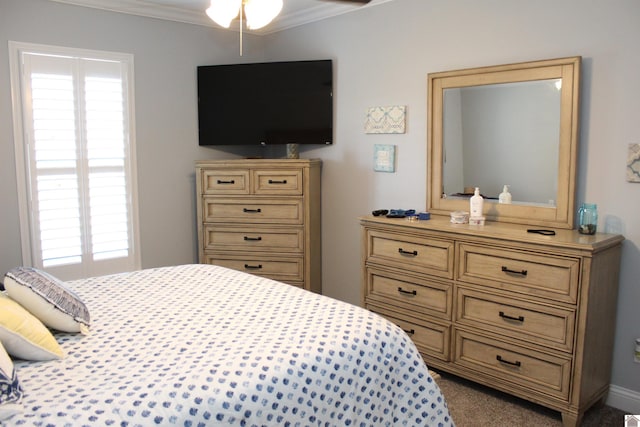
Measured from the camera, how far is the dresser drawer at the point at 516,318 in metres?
2.58

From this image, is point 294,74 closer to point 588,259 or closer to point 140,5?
point 140,5

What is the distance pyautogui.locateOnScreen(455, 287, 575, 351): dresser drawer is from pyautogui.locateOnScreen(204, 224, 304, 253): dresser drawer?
1.47 metres

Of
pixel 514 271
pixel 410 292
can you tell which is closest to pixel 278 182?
pixel 410 292

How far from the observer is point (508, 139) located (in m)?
3.11

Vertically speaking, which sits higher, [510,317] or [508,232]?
[508,232]

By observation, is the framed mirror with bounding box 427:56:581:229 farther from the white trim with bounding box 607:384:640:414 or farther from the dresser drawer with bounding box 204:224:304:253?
the dresser drawer with bounding box 204:224:304:253

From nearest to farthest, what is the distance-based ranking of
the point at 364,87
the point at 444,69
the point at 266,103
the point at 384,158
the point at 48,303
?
1. the point at 48,303
2. the point at 444,69
3. the point at 384,158
4. the point at 364,87
5. the point at 266,103

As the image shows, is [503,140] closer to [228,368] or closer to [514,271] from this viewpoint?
[514,271]

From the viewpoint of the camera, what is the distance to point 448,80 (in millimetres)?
3334

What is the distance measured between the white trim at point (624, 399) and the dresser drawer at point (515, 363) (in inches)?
17.7

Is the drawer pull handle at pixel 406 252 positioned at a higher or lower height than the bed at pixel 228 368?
higher

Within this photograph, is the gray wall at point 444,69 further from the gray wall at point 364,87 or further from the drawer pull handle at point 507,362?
the drawer pull handle at point 507,362

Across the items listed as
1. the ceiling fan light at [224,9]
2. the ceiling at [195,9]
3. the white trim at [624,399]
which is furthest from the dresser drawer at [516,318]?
the ceiling at [195,9]

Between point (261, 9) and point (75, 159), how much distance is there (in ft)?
6.79
